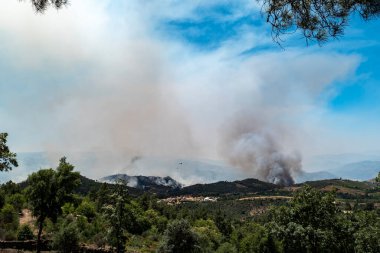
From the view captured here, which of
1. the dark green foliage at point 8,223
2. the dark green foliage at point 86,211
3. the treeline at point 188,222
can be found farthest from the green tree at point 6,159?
the dark green foliage at point 86,211

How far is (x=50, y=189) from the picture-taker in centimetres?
4894

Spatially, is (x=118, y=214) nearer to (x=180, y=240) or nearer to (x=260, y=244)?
(x=180, y=240)

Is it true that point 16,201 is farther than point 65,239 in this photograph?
Yes

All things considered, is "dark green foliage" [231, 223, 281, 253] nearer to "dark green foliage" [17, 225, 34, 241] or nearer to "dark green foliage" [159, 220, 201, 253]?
"dark green foliage" [159, 220, 201, 253]

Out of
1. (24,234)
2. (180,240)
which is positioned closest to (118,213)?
(180,240)

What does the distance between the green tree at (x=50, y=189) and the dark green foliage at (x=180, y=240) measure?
48.4 ft

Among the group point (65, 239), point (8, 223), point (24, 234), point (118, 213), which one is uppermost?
point (118, 213)

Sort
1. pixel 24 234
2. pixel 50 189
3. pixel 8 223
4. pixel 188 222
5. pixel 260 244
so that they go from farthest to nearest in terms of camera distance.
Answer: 1. pixel 260 244
2. pixel 8 223
3. pixel 24 234
4. pixel 188 222
5. pixel 50 189

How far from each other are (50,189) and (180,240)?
1911 centimetres

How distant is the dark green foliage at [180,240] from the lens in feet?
165

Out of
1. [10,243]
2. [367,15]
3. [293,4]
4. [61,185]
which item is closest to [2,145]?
[293,4]

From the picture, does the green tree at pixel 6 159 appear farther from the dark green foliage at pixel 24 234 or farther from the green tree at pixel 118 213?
the dark green foliage at pixel 24 234

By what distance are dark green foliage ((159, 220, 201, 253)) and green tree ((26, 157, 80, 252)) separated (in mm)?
14762

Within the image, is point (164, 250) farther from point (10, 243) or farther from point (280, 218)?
point (10, 243)
